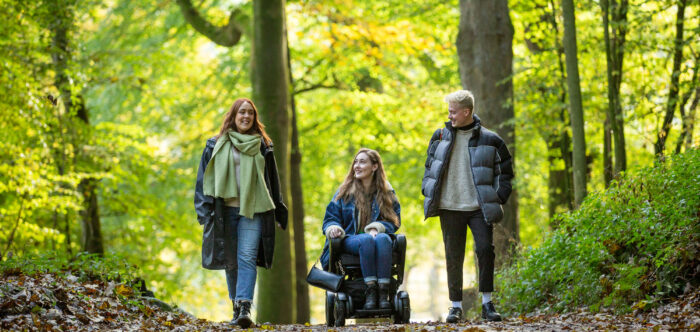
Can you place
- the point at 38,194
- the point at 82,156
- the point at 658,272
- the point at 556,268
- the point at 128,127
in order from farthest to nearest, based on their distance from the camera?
the point at 128,127 → the point at 82,156 → the point at 38,194 → the point at 556,268 → the point at 658,272

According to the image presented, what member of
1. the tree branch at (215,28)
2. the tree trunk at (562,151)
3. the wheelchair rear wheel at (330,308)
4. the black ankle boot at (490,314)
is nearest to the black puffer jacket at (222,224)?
the wheelchair rear wheel at (330,308)

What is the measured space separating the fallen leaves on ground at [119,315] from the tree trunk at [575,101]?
3328mm

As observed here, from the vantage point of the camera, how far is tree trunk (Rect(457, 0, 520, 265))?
464 inches

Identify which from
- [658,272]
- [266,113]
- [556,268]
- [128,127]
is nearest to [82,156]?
[128,127]

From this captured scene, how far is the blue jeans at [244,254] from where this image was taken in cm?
743

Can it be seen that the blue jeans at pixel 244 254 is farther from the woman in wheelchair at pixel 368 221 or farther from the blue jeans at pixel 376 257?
the blue jeans at pixel 376 257

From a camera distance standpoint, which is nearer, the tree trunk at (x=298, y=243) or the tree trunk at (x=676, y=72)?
the tree trunk at (x=676, y=72)

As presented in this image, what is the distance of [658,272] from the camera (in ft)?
21.1

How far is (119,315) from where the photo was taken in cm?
676

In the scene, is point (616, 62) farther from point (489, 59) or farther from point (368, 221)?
point (368, 221)

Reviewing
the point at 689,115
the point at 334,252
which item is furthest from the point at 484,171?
the point at 689,115

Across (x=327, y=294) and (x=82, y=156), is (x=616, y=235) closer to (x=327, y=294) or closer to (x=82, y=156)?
(x=327, y=294)

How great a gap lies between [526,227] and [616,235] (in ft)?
47.0

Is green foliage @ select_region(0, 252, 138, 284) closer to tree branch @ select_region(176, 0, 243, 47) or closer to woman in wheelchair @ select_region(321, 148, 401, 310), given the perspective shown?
woman in wheelchair @ select_region(321, 148, 401, 310)
